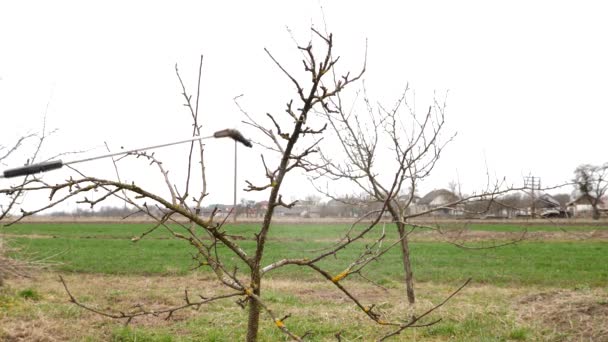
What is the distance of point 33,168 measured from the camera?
132 centimetres

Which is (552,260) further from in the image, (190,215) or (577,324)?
(190,215)

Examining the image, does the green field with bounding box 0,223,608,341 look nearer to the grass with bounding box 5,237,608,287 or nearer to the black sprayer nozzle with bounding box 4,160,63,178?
the grass with bounding box 5,237,608,287

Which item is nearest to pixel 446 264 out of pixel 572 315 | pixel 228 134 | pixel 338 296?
pixel 338 296

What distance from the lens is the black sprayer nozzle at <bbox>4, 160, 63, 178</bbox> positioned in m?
1.31

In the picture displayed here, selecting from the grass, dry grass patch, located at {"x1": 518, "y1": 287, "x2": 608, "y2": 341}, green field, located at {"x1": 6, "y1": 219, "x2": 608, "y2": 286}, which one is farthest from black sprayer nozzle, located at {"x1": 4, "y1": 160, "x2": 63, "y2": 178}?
green field, located at {"x1": 6, "y1": 219, "x2": 608, "y2": 286}

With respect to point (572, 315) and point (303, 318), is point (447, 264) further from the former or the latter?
point (303, 318)

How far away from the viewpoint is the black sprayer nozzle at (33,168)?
4.31 ft

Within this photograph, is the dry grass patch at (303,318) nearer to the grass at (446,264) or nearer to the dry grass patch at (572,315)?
the dry grass patch at (572,315)

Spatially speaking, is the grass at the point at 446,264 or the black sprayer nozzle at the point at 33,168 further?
the grass at the point at 446,264

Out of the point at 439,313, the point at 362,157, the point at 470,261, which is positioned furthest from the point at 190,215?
the point at 470,261

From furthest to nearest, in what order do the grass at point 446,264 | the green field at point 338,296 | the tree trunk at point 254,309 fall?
1. the grass at point 446,264
2. the green field at point 338,296
3. the tree trunk at point 254,309

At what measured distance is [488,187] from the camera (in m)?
5.12

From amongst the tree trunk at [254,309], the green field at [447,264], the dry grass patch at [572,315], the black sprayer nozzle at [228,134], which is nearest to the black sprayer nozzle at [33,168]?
the black sprayer nozzle at [228,134]

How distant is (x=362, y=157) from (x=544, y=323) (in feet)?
11.9
